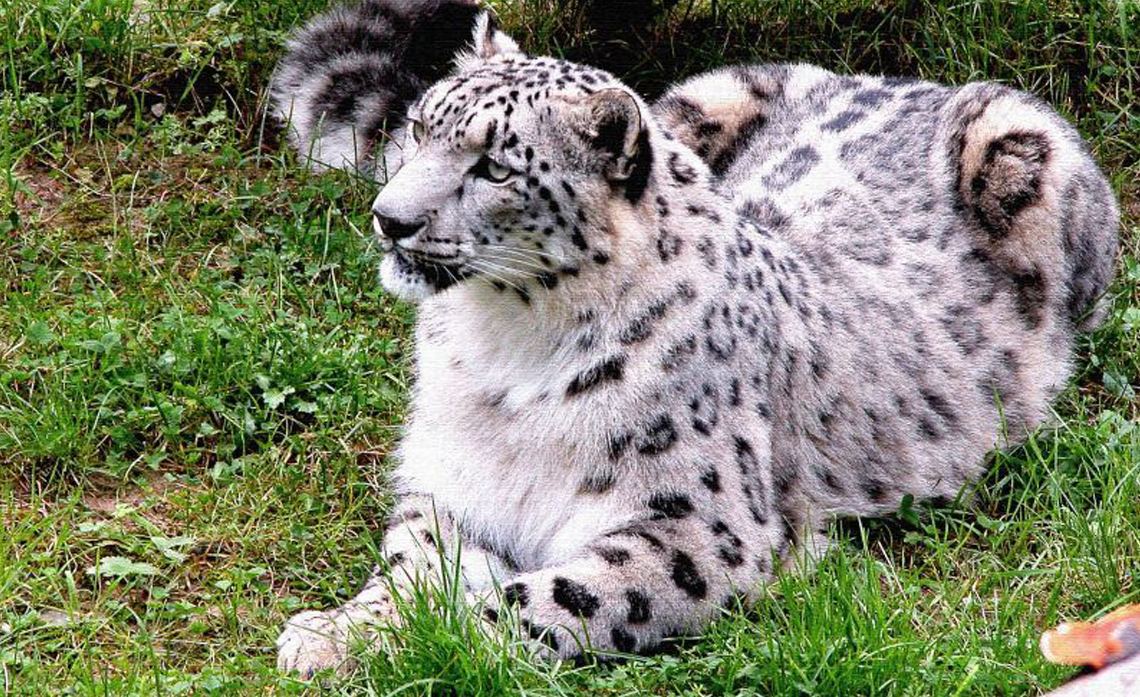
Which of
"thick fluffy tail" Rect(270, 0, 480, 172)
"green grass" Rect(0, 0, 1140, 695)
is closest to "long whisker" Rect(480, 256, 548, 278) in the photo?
"green grass" Rect(0, 0, 1140, 695)

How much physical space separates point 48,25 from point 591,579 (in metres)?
4.58

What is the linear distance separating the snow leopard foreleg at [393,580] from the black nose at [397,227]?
38.3 inches

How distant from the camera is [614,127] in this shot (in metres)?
5.94

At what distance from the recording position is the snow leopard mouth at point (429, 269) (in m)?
5.93

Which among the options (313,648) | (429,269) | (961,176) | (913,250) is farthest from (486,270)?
(961,176)

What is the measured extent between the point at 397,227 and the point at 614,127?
806 mm

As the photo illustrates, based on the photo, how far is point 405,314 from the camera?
7996 mm

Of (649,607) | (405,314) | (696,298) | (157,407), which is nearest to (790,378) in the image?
(696,298)

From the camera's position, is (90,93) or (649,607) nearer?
(649,607)

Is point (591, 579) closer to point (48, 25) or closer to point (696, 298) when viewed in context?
point (696, 298)

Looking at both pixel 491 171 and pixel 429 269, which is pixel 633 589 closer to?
pixel 429 269

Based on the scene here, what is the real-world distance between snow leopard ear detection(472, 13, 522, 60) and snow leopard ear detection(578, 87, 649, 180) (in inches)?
24.9

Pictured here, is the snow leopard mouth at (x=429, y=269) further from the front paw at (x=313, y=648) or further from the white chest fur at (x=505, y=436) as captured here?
the front paw at (x=313, y=648)

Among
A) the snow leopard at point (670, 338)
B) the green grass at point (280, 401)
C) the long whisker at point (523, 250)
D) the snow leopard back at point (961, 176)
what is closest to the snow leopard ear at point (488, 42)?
the snow leopard at point (670, 338)
